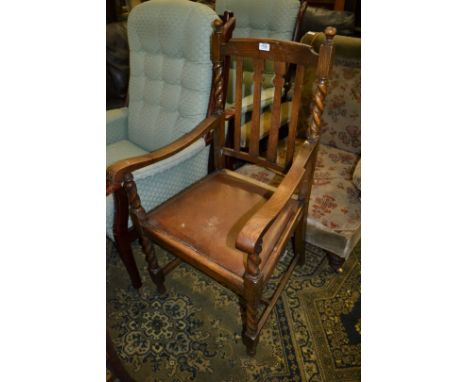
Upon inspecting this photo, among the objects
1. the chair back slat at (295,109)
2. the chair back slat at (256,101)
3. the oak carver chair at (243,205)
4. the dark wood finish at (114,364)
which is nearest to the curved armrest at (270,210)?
the oak carver chair at (243,205)

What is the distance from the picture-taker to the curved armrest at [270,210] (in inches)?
33.6

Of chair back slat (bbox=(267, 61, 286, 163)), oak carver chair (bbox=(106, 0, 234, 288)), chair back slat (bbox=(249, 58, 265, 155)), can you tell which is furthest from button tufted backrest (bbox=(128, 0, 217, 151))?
chair back slat (bbox=(267, 61, 286, 163))

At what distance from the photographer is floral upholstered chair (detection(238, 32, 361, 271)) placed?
1.43 m

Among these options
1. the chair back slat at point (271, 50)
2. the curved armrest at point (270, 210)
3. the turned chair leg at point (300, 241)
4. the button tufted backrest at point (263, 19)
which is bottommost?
the turned chair leg at point (300, 241)

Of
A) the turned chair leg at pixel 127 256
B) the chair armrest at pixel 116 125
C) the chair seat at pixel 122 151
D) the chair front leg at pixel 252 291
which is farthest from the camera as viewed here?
the chair armrest at pixel 116 125

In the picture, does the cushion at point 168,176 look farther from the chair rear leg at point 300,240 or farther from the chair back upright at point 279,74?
the chair rear leg at point 300,240

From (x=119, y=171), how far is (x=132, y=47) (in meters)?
1.07

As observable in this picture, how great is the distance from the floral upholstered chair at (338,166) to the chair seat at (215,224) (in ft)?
0.78

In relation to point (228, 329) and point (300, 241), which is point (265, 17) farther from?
point (228, 329)

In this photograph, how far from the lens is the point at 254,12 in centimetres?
226

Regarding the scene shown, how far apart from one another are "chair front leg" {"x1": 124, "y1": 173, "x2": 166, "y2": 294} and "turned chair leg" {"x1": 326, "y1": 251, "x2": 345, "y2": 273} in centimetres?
90

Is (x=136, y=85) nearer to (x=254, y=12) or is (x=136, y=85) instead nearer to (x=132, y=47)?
(x=132, y=47)

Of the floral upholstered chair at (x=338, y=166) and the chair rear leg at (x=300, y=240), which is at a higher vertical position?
the floral upholstered chair at (x=338, y=166)

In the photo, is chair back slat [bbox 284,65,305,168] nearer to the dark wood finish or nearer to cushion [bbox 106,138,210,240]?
cushion [bbox 106,138,210,240]
